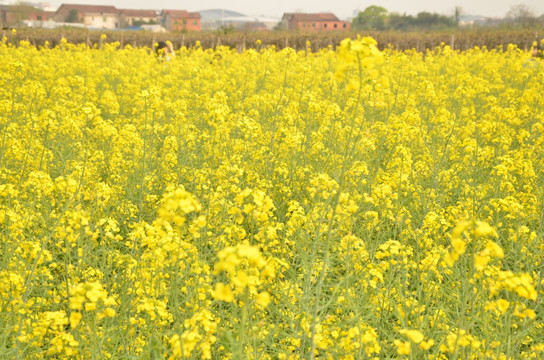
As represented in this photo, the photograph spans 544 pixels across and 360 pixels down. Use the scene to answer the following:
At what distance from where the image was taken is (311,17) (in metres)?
102

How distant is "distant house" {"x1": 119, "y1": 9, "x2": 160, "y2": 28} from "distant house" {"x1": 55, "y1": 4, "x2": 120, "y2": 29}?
61.0 inches

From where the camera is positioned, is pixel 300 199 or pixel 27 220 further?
pixel 300 199

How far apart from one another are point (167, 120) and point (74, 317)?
6.08 meters

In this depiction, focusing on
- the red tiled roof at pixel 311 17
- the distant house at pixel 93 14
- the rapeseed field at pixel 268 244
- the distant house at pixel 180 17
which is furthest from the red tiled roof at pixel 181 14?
the rapeseed field at pixel 268 244

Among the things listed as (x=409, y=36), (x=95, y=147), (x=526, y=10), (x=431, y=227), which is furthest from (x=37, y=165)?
(x=526, y=10)

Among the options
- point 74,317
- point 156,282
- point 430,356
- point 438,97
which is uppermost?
point 438,97

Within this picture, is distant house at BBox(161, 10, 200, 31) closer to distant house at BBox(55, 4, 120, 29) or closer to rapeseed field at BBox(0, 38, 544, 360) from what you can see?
distant house at BBox(55, 4, 120, 29)

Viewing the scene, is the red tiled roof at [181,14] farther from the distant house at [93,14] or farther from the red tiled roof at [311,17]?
the red tiled roof at [311,17]

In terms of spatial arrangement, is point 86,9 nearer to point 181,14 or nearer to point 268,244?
point 181,14

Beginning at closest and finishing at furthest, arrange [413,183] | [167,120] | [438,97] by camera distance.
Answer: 1. [413,183]
2. [167,120]
3. [438,97]

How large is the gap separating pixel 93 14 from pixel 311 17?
5024cm

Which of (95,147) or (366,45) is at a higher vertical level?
(366,45)

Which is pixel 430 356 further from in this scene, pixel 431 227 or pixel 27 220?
pixel 27 220

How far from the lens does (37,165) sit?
4984 mm
